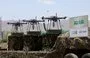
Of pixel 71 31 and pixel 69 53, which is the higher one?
pixel 71 31

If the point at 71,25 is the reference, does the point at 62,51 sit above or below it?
below

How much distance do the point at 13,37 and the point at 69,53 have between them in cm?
1785

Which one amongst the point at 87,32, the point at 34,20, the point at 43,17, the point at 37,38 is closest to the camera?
the point at 87,32

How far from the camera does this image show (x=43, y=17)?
4725cm

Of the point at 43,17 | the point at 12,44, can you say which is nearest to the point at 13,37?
the point at 12,44

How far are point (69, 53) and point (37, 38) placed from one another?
15619 mm

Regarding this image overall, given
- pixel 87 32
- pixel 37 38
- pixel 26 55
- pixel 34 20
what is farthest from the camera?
pixel 34 20

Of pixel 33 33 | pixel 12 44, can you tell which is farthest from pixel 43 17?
pixel 12 44

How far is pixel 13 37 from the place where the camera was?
137 ft

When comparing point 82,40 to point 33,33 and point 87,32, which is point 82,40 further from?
Result: point 33,33

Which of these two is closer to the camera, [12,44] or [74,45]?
[74,45]

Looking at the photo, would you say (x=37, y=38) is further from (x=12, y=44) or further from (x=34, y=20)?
(x=34, y=20)

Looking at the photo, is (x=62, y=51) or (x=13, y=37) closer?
(x=62, y=51)

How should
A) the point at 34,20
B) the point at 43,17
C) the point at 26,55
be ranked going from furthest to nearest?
the point at 34,20 → the point at 43,17 → the point at 26,55
